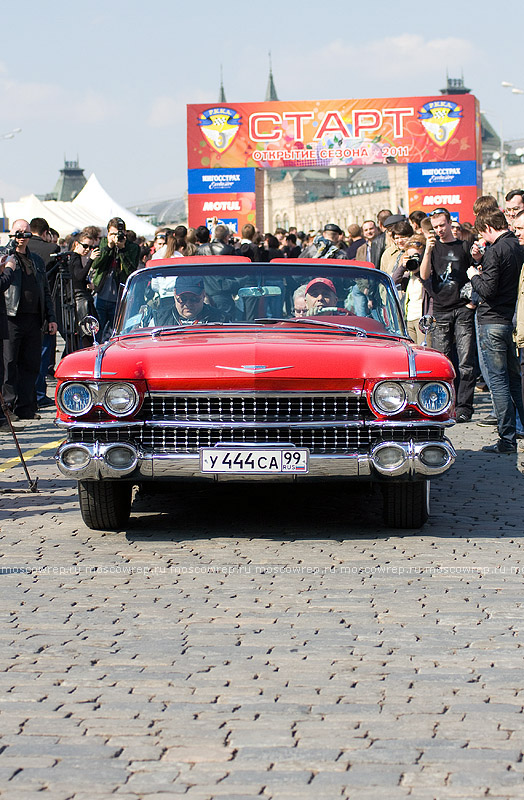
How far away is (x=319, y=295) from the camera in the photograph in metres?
8.09

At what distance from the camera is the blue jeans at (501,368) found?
1112 centimetres

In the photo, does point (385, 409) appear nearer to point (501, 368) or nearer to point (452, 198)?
point (501, 368)

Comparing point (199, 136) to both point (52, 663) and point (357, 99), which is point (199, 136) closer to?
point (357, 99)

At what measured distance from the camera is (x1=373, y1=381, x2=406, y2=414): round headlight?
22.5 ft

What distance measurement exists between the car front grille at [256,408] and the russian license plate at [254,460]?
0.16 m

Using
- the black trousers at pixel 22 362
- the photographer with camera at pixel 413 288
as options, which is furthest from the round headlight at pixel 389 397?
the black trousers at pixel 22 362

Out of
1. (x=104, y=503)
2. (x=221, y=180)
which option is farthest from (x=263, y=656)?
(x=221, y=180)

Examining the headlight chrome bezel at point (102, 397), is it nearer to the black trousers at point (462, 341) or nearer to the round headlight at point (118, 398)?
the round headlight at point (118, 398)

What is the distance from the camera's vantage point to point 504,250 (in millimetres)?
11242

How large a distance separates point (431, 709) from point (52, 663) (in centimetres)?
139

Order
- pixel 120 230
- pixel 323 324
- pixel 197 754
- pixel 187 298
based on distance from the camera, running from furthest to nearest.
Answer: pixel 120 230 → pixel 187 298 → pixel 323 324 → pixel 197 754

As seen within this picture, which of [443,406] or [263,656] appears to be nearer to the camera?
[263,656]

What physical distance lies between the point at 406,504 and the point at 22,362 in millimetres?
7616

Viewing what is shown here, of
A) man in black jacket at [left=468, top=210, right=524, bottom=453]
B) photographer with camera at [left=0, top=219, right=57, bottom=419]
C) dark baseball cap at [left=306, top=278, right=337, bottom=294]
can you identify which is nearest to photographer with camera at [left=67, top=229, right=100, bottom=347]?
photographer with camera at [left=0, top=219, right=57, bottom=419]
